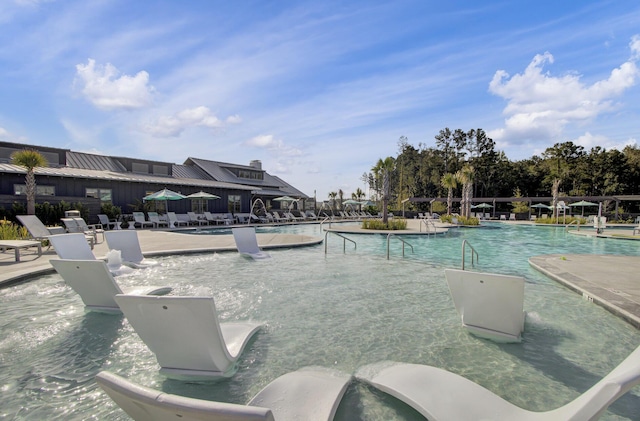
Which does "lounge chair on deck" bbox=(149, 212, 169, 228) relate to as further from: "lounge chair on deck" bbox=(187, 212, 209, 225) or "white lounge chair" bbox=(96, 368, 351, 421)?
"white lounge chair" bbox=(96, 368, 351, 421)

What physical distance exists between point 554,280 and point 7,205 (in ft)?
66.8

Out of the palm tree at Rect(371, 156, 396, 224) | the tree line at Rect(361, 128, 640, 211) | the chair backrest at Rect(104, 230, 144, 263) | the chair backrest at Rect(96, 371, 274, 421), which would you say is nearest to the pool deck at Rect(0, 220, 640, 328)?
the chair backrest at Rect(104, 230, 144, 263)

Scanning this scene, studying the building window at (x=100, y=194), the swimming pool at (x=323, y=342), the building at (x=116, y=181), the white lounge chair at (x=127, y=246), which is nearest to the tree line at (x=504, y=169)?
the building at (x=116, y=181)

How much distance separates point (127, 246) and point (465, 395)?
7.63m

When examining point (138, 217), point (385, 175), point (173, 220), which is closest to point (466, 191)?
point (385, 175)

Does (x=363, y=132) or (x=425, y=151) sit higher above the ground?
(x=425, y=151)

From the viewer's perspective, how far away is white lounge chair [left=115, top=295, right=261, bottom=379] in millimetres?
2643

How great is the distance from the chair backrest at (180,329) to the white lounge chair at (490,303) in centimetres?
270

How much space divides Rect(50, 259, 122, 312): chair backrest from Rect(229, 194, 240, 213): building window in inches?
799

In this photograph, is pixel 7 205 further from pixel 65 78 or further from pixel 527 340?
pixel 527 340

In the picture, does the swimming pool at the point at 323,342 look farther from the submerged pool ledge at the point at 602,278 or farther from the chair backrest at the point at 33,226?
the chair backrest at the point at 33,226

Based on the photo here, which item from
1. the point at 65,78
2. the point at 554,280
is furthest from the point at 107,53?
the point at 554,280

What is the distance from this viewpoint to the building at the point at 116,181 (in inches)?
636

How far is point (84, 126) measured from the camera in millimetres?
14969
